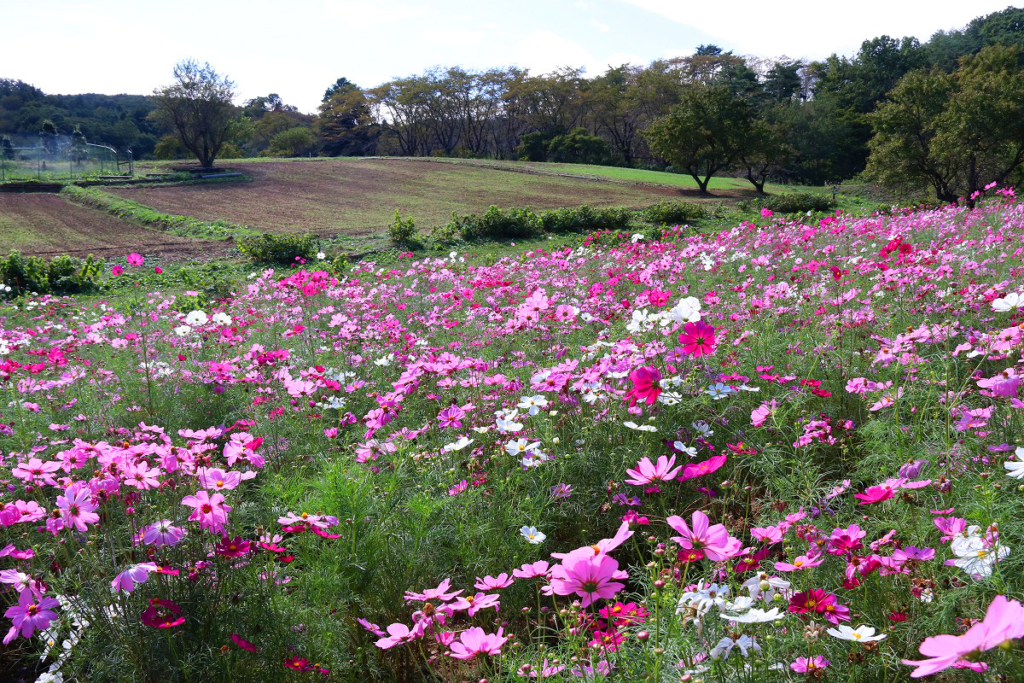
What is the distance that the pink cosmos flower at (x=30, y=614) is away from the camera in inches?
57.1

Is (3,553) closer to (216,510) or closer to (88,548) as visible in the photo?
(88,548)

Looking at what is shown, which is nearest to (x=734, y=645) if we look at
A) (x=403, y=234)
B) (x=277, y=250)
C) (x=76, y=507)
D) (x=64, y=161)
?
(x=76, y=507)

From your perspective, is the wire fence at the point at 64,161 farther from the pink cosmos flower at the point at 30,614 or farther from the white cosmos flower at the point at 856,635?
the white cosmos flower at the point at 856,635

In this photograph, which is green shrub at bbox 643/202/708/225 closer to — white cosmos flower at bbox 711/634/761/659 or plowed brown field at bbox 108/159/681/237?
plowed brown field at bbox 108/159/681/237

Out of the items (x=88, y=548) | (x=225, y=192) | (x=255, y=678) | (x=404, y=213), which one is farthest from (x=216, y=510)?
(x=225, y=192)

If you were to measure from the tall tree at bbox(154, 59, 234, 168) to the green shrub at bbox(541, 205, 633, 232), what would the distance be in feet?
78.2

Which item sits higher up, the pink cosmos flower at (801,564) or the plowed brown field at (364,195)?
the plowed brown field at (364,195)

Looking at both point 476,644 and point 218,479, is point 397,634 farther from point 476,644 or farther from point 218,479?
point 218,479

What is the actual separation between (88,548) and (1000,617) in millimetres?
1764

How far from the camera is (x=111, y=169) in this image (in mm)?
30500

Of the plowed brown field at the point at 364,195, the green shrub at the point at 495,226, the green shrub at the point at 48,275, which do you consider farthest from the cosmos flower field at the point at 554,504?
the plowed brown field at the point at 364,195

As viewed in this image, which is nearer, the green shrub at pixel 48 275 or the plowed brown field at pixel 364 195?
the green shrub at pixel 48 275

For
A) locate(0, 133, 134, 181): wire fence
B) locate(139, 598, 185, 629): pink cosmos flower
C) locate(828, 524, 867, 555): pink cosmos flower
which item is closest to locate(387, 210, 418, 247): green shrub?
locate(139, 598, 185, 629): pink cosmos flower

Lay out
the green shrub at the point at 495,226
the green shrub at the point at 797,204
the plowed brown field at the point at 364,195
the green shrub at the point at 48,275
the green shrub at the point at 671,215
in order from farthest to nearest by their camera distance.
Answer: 1. the plowed brown field at the point at 364,195
2. the green shrub at the point at 797,204
3. the green shrub at the point at 671,215
4. the green shrub at the point at 495,226
5. the green shrub at the point at 48,275
